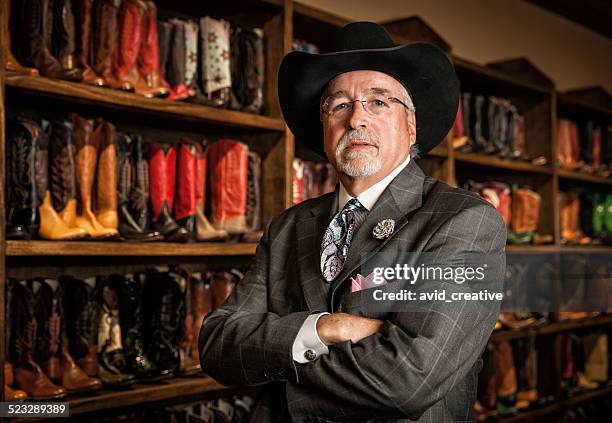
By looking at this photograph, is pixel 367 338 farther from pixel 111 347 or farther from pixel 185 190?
pixel 185 190

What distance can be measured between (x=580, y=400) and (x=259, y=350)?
365cm

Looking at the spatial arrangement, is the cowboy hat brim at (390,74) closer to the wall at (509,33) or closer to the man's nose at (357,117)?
the man's nose at (357,117)

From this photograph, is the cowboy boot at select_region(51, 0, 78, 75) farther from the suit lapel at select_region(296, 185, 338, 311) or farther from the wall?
the wall

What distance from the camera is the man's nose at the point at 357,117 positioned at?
176cm

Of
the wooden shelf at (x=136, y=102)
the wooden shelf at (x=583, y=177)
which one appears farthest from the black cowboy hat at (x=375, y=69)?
the wooden shelf at (x=583, y=177)

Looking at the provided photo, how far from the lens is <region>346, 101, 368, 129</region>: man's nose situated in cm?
176

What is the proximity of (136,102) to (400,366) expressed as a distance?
158cm

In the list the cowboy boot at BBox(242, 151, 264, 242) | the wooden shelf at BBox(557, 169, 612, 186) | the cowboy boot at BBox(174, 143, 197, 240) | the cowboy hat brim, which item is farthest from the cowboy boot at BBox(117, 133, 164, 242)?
the wooden shelf at BBox(557, 169, 612, 186)

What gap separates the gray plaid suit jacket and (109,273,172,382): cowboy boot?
1094mm

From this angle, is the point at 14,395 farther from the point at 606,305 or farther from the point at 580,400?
the point at 580,400

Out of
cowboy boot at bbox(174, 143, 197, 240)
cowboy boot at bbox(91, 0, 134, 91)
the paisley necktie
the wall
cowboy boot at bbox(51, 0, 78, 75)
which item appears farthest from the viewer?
the wall

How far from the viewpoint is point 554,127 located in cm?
477

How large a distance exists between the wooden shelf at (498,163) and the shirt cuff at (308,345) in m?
2.59

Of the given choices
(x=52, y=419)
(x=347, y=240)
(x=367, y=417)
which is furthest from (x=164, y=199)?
(x=367, y=417)
